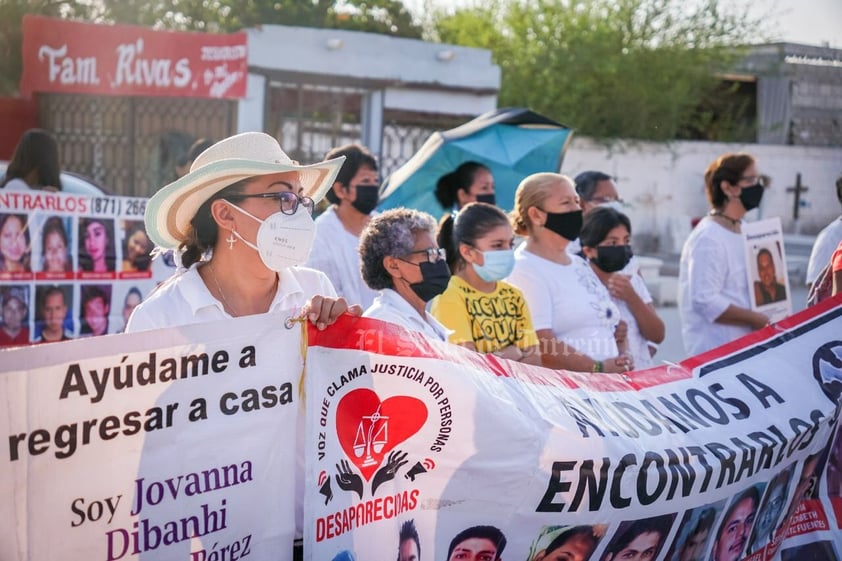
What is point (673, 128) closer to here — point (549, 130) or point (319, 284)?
point (549, 130)

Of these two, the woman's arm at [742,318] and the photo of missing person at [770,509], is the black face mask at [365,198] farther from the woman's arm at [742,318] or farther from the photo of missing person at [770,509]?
the photo of missing person at [770,509]

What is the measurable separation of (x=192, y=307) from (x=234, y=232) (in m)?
0.30

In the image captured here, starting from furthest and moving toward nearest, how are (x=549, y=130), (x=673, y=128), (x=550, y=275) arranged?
(x=673, y=128)
(x=549, y=130)
(x=550, y=275)

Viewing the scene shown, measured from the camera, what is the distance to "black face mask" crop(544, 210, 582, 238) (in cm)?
546

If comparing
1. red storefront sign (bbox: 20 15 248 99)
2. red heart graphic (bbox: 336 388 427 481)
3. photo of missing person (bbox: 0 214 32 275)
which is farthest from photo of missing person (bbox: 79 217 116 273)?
red storefront sign (bbox: 20 15 248 99)

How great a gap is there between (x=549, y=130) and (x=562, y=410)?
5.55 meters

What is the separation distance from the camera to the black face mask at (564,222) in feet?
17.9

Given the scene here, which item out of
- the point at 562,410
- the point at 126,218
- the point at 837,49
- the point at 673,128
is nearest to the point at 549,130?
the point at 126,218

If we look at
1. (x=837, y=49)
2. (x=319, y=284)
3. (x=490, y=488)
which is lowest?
(x=490, y=488)

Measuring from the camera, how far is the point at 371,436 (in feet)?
10.5

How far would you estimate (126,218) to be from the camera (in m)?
7.57

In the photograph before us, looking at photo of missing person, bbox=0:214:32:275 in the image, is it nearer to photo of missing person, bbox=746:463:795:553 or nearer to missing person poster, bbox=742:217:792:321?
missing person poster, bbox=742:217:792:321

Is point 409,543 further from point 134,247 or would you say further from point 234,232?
point 134,247

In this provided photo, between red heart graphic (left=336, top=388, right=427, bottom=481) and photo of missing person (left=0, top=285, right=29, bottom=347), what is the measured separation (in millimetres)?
4570
